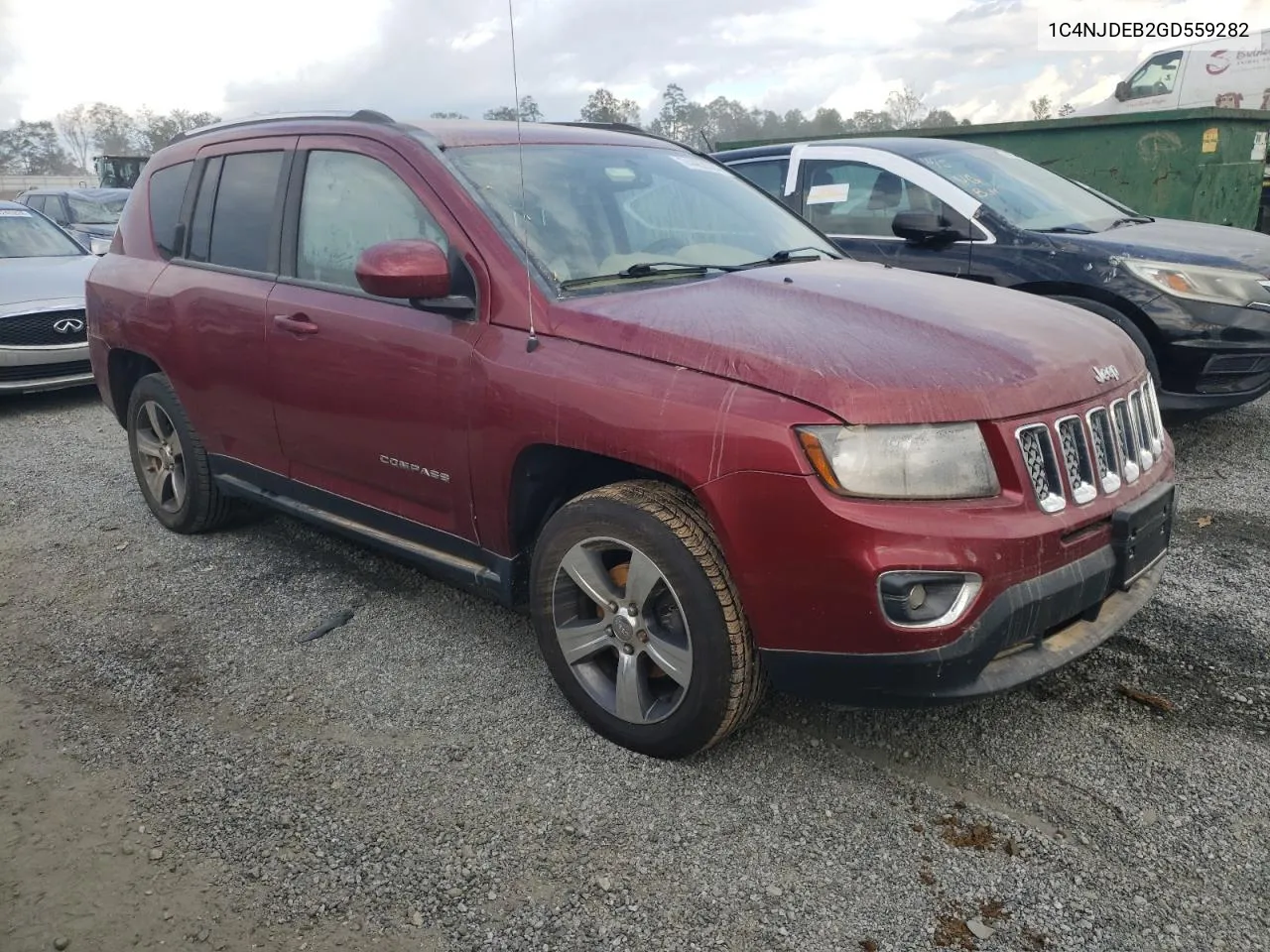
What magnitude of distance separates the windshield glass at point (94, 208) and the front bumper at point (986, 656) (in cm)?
1605

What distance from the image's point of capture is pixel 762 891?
2.31 meters

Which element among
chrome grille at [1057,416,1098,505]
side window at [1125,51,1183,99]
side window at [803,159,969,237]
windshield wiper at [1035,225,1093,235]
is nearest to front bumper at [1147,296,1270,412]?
windshield wiper at [1035,225,1093,235]

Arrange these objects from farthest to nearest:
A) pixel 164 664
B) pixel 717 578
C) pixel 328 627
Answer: pixel 328 627 → pixel 164 664 → pixel 717 578

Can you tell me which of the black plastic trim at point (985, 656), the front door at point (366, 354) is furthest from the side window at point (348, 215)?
the black plastic trim at point (985, 656)

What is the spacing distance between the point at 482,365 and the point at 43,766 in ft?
5.62

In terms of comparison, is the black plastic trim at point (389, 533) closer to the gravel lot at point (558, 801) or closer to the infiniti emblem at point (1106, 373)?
the gravel lot at point (558, 801)

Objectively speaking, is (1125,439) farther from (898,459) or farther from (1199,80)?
(1199,80)

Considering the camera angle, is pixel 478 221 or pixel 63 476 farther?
pixel 63 476

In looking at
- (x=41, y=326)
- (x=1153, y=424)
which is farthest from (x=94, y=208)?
(x=1153, y=424)

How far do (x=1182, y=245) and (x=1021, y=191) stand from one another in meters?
1.01

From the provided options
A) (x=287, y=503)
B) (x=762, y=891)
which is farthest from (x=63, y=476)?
(x=762, y=891)

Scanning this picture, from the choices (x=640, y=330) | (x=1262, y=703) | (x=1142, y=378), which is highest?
(x=640, y=330)

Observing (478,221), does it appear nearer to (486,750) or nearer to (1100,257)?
(486,750)

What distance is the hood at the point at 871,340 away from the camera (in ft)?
7.79
